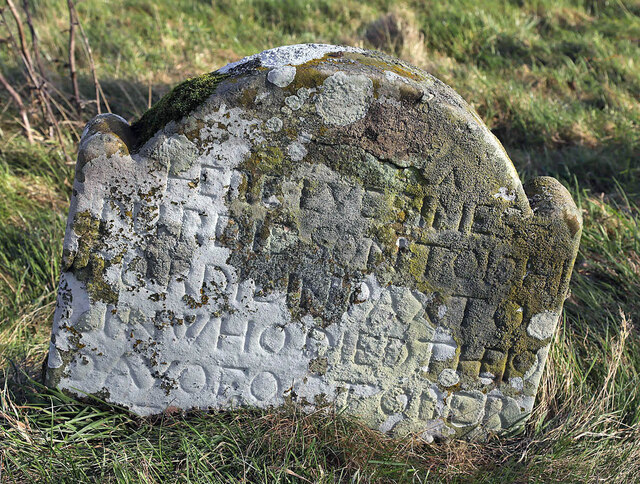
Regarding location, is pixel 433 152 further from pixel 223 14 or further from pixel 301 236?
pixel 223 14

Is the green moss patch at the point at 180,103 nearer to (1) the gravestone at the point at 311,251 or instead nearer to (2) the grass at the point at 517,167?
(1) the gravestone at the point at 311,251

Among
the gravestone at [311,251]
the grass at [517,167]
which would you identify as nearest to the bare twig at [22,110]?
the grass at [517,167]

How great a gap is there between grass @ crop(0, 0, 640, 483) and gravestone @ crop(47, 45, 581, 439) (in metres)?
0.16

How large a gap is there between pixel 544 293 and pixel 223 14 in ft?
16.3

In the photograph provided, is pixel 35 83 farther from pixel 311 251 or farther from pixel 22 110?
pixel 311 251

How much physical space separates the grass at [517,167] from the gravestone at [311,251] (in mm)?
160

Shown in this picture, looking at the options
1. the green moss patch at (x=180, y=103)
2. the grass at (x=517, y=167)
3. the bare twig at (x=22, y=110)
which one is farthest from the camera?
→ the bare twig at (x=22, y=110)

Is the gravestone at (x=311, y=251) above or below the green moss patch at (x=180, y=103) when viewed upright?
below

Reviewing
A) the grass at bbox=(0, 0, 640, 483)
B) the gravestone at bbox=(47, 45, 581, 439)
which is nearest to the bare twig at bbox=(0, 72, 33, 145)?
the grass at bbox=(0, 0, 640, 483)

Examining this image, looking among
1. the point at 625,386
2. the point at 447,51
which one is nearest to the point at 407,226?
the point at 625,386

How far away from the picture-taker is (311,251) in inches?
82.4

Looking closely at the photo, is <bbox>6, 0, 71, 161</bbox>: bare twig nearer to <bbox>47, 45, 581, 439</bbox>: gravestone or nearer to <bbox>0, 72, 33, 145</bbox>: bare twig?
<bbox>0, 72, 33, 145</bbox>: bare twig

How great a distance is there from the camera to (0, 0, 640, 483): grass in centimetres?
208

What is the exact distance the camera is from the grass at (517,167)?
82.0 inches
